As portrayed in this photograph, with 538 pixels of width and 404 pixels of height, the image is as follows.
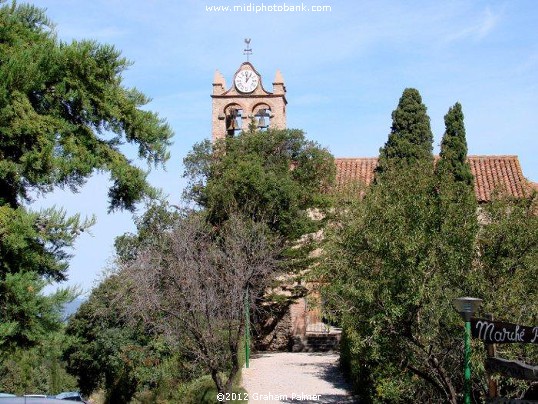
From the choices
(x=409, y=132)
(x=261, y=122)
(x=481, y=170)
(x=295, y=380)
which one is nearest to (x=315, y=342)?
(x=295, y=380)

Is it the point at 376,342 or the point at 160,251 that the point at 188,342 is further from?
the point at 376,342

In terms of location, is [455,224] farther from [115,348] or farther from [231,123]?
[231,123]

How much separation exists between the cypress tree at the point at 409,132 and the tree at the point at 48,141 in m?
17.6

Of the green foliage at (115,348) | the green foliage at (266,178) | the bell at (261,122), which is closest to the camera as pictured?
the green foliage at (115,348)

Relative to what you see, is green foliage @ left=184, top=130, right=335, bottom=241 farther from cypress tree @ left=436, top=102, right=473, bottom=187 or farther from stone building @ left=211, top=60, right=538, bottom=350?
cypress tree @ left=436, top=102, right=473, bottom=187

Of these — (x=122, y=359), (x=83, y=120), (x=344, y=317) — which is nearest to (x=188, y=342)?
(x=122, y=359)

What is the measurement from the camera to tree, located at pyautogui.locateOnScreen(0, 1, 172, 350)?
32.6 ft

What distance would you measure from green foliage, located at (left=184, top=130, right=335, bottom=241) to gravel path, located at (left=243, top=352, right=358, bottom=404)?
4.60m

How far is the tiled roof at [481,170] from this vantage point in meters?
32.3

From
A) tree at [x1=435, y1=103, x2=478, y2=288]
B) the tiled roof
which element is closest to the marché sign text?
tree at [x1=435, y1=103, x2=478, y2=288]

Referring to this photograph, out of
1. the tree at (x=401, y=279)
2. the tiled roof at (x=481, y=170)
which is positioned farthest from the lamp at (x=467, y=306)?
the tiled roof at (x=481, y=170)

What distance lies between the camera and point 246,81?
3319cm

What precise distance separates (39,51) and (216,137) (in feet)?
72.4

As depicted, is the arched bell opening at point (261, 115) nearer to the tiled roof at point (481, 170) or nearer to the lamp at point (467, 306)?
the tiled roof at point (481, 170)
